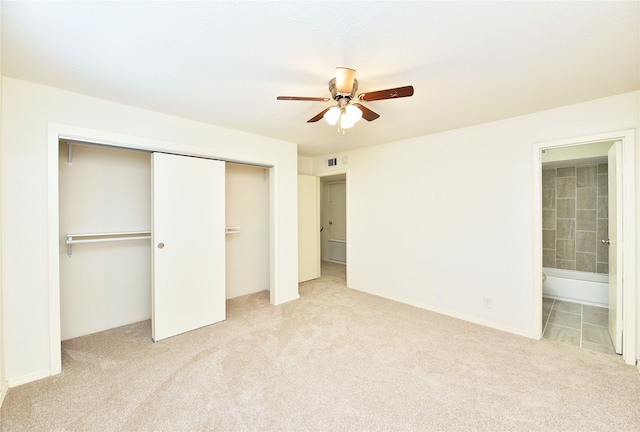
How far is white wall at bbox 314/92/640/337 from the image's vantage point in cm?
274

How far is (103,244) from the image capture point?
283 centimetres

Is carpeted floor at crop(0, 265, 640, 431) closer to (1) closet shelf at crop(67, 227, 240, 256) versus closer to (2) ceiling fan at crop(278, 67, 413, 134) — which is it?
(1) closet shelf at crop(67, 227, 240, 256)

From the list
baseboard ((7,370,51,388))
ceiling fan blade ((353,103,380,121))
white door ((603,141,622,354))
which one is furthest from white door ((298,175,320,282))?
white door ((603,141,622,354))

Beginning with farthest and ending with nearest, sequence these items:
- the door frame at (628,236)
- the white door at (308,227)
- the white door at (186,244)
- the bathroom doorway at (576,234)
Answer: the white door at (308,227) → the bathroom doorway at (576,234) → the white door at (186,244) → the door frame at (628,236)

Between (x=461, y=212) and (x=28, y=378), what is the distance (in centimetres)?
442

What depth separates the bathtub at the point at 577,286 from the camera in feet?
11.9

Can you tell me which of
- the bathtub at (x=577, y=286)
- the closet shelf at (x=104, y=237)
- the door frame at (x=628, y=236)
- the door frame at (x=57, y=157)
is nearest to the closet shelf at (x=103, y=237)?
the closet shelf at (x=104, y=237)

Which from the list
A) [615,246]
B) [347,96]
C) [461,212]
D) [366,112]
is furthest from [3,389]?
[615,246]

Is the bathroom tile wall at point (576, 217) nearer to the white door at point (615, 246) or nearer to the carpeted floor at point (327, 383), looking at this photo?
the white door at point (615, 246)

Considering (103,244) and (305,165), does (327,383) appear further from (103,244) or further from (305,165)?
(305,165)

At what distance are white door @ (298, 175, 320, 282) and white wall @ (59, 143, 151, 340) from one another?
2333 mm

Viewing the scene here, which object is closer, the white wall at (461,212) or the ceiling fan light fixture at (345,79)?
the ceiling fan light fixture at (345,79)

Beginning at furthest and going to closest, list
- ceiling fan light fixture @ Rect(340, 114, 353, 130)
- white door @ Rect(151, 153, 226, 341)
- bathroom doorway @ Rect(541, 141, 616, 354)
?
bathroom doorway @ Rect(541, 141, 616, 354), white door @ Rect(151, 153, 226, 341), ceiling fan light fixture @ Rect(340, 114, 353, 130)

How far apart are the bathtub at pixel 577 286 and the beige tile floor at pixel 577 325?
0.14m
